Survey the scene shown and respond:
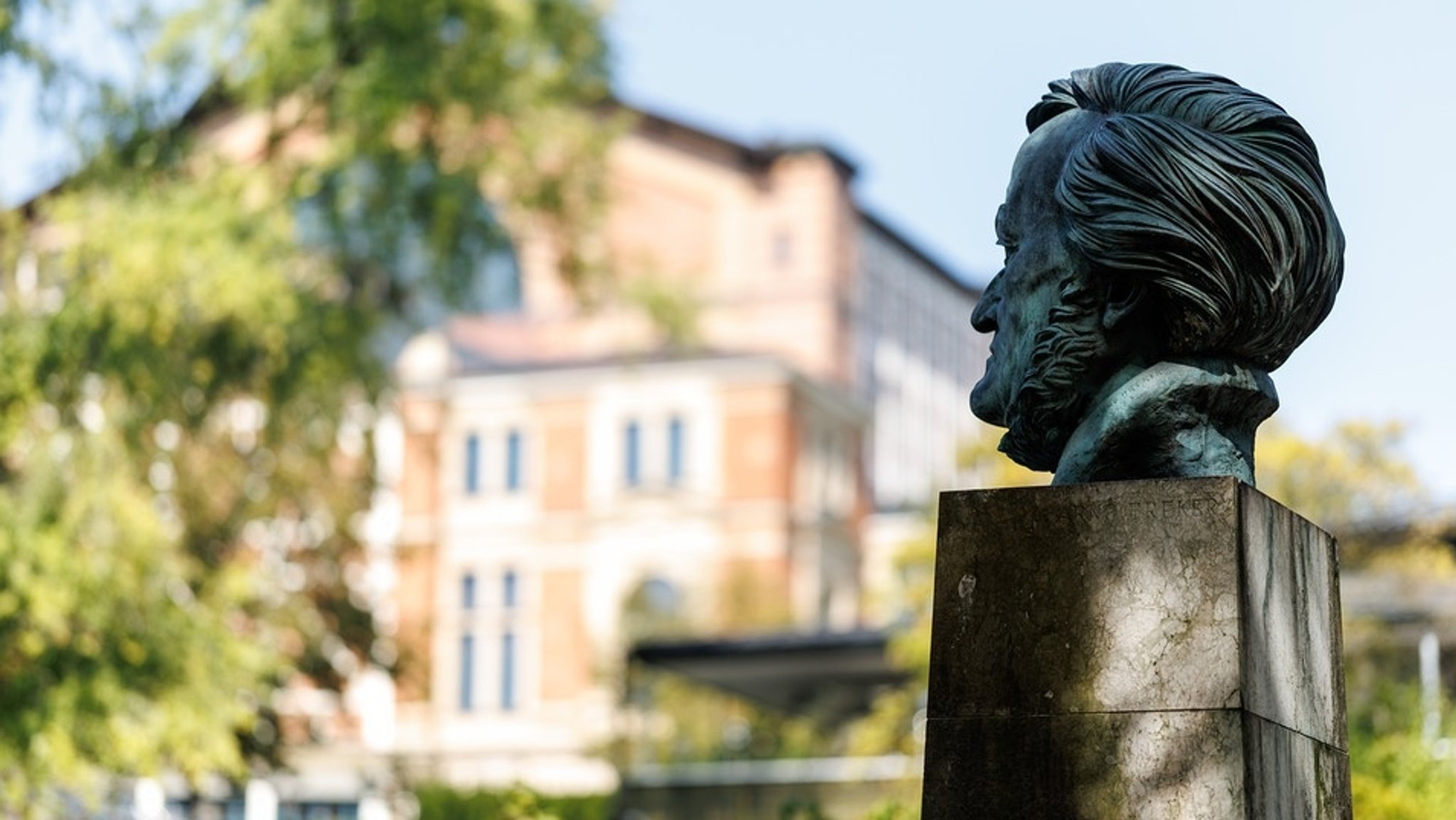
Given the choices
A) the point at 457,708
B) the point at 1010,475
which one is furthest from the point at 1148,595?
the point at 457,708

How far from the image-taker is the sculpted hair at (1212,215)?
5461 mm

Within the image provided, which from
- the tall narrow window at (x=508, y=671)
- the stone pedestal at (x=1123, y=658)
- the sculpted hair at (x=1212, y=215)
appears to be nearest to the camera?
the stone pedestal at (x=1123, y=658)

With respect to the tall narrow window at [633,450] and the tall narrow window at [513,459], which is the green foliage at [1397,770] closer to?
the tall narrow window at [633,450]

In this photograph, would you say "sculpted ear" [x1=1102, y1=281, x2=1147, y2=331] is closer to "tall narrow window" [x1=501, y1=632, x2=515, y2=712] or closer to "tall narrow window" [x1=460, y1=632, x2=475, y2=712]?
"tall narrow window" [x1=501, y1=632, x2=515, y2=712]

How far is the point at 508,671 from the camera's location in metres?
59.2

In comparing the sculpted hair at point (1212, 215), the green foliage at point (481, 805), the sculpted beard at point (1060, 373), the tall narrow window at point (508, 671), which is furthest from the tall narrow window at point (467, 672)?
the sculpted hair at point (1212, 215)

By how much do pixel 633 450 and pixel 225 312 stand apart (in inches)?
1449

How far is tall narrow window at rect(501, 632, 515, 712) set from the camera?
193 feet

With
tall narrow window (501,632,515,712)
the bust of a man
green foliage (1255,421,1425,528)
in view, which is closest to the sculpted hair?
the bust of a man

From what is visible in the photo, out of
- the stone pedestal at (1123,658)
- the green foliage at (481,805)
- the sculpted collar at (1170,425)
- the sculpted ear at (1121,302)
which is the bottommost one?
the stone pedestal at (1123,658)

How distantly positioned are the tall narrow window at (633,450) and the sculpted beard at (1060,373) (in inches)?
2121

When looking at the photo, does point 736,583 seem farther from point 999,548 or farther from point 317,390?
point 999,548

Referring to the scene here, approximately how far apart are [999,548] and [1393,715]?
52.4 feet

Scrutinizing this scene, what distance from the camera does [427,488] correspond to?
60.5 meters
